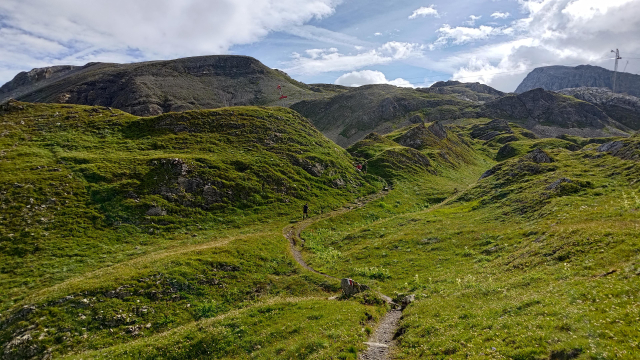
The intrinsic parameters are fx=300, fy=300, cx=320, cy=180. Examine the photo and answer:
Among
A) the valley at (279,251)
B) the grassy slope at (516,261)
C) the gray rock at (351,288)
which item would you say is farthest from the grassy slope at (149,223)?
the grassy slope at (516,261)

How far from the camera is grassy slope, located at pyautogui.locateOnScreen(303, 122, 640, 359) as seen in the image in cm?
1288

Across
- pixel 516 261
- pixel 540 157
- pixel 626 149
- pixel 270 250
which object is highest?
pixel 626 149

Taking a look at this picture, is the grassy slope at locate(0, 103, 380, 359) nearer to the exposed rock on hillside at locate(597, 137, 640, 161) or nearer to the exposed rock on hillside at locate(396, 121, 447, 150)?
the exposed rock on hillside at locate(597, 137, 640, 161)

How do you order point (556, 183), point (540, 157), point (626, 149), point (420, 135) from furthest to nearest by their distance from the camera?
point (420, 135) → point (540, 157) → point (626, 149) → point (556, 183)

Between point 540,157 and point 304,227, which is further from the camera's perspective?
point 540,157

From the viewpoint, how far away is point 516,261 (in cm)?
2550

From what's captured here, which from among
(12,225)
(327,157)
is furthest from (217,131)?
(12,225)

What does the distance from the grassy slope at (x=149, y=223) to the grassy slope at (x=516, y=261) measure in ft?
18.5

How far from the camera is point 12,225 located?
35719 mm

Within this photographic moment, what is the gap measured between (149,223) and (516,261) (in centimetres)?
4494

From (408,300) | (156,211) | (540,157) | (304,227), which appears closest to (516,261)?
(408,300)

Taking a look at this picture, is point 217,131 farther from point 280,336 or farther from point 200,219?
point 280,336

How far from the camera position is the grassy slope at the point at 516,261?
12883mm

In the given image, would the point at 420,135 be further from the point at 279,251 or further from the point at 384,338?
the point at 384,338
